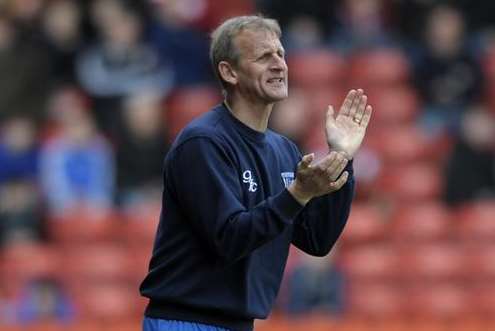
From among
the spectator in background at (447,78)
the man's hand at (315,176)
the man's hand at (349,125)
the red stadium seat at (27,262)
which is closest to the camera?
the man's hand at (315,176)

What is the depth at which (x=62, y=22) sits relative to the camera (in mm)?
12773

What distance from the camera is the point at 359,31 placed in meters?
A: 13.2

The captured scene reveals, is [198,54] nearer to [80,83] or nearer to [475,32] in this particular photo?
[80,83]

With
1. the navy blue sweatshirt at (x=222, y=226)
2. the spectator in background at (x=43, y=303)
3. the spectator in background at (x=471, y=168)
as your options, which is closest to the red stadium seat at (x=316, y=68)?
the spectator in background at (x=471, y=168)

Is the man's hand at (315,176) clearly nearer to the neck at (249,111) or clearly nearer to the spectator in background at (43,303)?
the neck at (249,111)

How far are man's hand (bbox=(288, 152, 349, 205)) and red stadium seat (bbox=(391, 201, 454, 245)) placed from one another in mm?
6202

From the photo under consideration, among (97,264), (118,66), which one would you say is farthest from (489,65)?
(97,264)

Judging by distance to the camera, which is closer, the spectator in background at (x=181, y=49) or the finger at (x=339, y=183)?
the finger at (x=339, y=183)

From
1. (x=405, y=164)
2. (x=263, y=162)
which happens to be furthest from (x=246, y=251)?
(x=405, y=164)

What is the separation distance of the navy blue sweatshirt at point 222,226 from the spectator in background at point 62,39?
283 inches

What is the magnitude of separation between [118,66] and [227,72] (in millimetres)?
7045

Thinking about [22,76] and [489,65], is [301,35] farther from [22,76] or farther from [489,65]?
[22,76]

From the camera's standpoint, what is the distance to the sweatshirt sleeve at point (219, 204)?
511 centimetres

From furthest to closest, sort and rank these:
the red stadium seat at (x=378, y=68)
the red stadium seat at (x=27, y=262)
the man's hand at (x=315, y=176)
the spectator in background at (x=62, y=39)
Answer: the red stadium seat at (x=378, y=68)
the spectator in background at (x=62, y=39)
the red stadium seat at (x=27, y=262)
the man's hand at (x=315, y=176)
